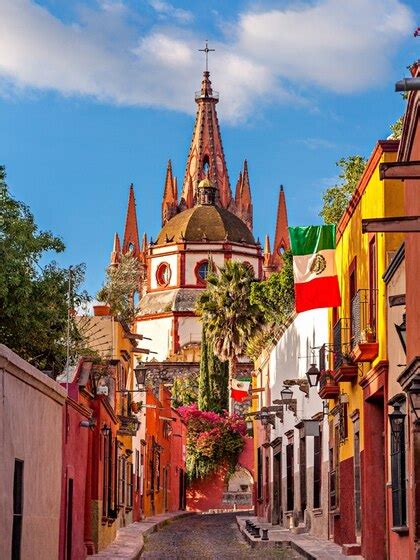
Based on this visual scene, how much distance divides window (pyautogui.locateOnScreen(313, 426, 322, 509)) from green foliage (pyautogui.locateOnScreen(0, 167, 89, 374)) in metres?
6.08

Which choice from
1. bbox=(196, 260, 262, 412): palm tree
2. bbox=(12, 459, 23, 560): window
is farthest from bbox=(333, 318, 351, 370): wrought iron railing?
bbox=(196, 260, 262, 412): palm tree

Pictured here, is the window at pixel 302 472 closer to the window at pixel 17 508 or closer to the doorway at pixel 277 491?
the doorway at pixel 277 491

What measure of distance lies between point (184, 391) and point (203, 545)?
4990 centimetres

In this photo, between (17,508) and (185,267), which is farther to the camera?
(185,267)

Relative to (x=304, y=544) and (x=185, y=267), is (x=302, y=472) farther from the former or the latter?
(x=185, y=267)

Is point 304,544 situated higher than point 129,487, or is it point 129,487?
point 129,487

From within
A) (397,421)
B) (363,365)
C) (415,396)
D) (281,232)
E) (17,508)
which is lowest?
(17,508)

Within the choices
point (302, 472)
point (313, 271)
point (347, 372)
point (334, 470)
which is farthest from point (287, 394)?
point (347, 372)

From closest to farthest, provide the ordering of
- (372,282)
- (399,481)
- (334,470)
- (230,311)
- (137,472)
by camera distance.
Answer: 1. (399,481)
2. (372,282)
3. (334,470)
4. (137,472)
5. (230,311)

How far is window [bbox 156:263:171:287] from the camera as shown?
9494cm

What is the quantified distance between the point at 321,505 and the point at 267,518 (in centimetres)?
1302

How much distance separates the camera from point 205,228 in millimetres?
95250

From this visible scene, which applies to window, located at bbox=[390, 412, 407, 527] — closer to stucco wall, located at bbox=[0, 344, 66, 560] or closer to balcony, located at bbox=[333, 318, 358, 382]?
balcony, located at bbox=[333, 318, 358, 382]

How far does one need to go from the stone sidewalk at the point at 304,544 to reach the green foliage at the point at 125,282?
51.7 metres
